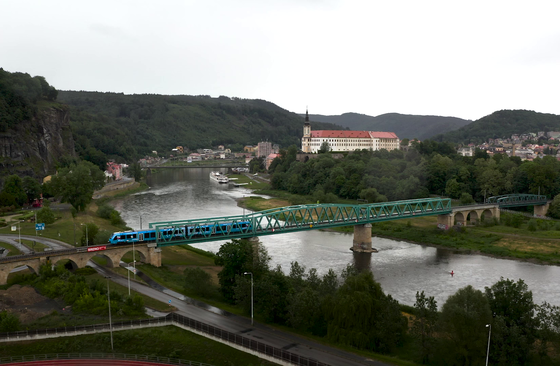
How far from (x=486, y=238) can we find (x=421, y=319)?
113 feet

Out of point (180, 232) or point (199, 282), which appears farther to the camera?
point (180, 232)

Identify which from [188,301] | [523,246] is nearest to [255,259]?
[188,301]

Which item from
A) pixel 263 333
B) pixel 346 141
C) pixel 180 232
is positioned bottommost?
pixel 263 333

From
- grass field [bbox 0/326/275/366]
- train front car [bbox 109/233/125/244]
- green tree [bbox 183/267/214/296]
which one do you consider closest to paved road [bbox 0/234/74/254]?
train front car [bbox 109/233/125/244]

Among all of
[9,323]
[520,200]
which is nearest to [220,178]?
[520,200]

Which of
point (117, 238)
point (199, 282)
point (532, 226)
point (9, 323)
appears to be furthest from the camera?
point (532, 226)

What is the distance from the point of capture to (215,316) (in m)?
28.7

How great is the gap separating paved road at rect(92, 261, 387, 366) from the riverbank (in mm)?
32335

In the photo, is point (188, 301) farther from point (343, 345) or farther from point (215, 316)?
point (343, 345)

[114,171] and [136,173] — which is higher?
[114,171]

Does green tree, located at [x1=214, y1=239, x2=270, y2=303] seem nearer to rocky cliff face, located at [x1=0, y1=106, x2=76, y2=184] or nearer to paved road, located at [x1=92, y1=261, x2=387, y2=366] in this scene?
paved road, located at [x1=92, y1=261, x2=387, y2=366]

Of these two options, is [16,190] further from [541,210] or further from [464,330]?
[541,210]

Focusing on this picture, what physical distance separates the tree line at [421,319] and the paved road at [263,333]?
117cm

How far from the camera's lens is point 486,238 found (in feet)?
179
